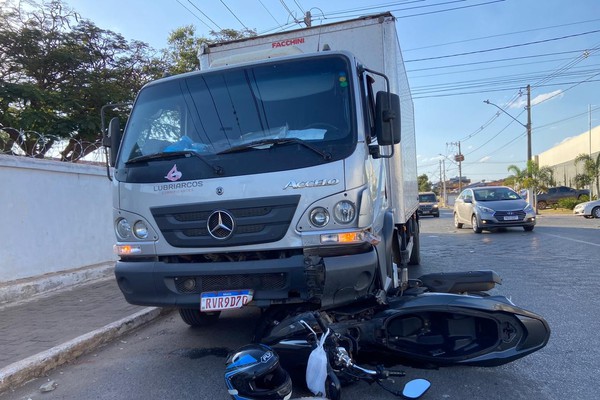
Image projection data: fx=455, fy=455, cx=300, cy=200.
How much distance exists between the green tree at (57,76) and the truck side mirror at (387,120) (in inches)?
496

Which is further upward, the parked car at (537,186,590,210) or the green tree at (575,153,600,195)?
the green tree at (575,153,600,195)

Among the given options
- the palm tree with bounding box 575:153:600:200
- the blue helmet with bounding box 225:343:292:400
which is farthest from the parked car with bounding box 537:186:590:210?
the blue helmet with bounding box 225:343:292:400

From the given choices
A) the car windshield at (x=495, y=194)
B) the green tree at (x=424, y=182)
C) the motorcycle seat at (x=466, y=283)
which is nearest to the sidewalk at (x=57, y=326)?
the motorcycle seat at (x=466, y=283)

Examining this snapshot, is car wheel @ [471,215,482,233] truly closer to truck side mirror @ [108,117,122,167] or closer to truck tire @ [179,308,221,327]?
truck tire @ [179,308,221,327]

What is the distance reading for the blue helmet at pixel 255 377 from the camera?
269 cm

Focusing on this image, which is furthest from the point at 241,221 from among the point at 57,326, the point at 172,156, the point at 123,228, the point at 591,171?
the point at 591,171

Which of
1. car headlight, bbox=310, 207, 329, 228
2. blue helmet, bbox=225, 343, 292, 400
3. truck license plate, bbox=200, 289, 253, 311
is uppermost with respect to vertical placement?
car headlight, bbox=310, 207, 329, 228

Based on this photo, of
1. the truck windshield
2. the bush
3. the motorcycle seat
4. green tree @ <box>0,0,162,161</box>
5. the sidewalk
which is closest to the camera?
the truck windshield

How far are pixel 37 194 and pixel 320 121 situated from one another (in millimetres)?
5464

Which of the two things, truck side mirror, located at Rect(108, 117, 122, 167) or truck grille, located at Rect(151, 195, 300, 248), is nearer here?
truck grille, located at Rect(151, 195, 300, 248)

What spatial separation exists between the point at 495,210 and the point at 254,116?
12153 millimetres

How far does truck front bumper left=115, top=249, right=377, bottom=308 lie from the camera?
10.8 feet

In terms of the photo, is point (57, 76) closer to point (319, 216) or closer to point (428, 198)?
point (319, 216)

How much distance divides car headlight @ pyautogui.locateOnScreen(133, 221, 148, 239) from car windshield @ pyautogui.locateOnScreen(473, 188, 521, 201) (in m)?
13.4
